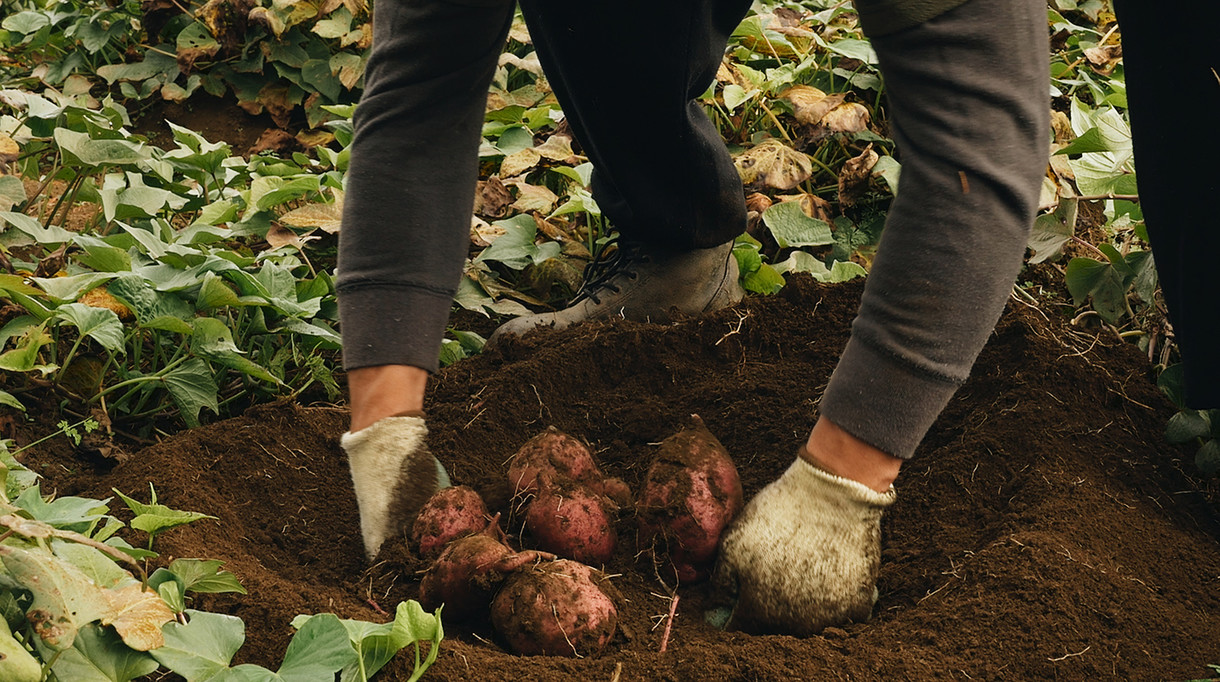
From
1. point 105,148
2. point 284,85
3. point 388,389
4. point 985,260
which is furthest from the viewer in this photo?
point 284,85

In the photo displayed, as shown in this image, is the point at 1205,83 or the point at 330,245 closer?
the point at 1205,83

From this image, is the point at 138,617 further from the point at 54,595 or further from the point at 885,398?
the point at 885,398

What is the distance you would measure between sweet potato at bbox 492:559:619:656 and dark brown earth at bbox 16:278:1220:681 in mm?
46

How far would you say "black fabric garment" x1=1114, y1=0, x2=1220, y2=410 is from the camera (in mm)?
1475

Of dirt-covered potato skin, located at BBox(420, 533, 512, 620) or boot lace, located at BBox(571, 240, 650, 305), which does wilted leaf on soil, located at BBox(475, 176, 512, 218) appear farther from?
dirt-covered potato skin, located at BBox(420, 533, 512, 620)

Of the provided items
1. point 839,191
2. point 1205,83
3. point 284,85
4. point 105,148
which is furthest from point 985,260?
point 284,85

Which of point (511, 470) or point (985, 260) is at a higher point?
point (985, 260)

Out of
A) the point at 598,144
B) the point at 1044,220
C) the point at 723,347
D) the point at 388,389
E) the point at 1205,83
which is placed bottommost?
the point at 723,347

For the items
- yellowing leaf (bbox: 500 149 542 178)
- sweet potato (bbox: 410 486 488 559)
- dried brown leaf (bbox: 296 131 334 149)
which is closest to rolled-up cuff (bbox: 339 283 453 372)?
sweet potato (bbox: 410 486 488 559)

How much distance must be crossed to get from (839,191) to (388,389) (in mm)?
1630

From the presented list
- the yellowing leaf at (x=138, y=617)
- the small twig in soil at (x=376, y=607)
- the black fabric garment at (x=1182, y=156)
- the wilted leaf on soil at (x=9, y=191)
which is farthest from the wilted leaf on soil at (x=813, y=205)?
the yellowing leaf at (x=138, y=617)

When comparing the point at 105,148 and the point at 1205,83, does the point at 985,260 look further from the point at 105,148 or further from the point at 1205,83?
the point at 105,148

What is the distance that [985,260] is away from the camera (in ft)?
4.20

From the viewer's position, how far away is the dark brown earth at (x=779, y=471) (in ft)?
4.53
